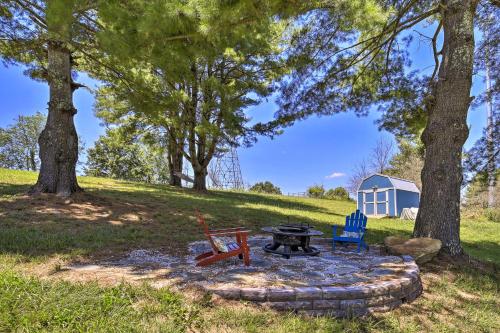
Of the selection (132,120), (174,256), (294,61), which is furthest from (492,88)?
(132,120)

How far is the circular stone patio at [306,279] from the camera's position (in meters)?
3.09

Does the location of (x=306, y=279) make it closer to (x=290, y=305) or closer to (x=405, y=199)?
(x=290, y=305)

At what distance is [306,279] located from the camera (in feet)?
11.7

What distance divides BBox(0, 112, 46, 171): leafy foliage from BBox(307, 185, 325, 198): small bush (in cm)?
2757

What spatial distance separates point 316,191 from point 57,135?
2332 centimetres

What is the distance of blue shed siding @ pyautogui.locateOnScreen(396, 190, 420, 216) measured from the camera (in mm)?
15508

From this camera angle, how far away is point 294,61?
24.5 ft

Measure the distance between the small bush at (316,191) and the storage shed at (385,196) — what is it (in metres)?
10.4

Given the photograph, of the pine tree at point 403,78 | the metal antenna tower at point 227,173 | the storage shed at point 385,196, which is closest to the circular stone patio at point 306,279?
the pine tree at point 403,78

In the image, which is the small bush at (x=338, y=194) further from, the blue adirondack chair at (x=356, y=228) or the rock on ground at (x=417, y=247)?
the rock on ground at (x=417, y=247)

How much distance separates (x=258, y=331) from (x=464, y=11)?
594 centimetres

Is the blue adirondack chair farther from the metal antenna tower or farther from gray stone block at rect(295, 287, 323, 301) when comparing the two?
the metal antenna tower

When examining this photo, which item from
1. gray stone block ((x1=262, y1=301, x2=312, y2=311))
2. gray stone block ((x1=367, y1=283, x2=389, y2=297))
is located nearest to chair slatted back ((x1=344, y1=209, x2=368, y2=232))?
gray stone block ((x1=367, y1=283, x2=389, y2=297))

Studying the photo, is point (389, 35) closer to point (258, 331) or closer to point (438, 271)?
point (438, 271)
